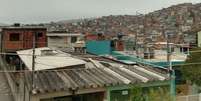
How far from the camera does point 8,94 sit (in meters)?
22.3

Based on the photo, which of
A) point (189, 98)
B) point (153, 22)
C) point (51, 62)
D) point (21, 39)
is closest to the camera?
point (189, 98)

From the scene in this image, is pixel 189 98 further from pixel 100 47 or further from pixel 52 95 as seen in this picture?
pixel 100 47

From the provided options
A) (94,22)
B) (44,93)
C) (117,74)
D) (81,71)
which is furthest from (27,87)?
(94,22)

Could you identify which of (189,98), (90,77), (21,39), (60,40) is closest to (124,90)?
(90,77)

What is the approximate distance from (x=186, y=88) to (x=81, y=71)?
8.46 metres

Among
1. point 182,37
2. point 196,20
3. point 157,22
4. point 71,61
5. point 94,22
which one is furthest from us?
point 94,22

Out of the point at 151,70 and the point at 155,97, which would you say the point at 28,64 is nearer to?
the point at 151,70

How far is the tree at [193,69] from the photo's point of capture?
22.0 metres

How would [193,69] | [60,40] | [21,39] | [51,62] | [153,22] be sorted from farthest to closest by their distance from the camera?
[153,22] → [60,40] → [21,39] → [193,69] → [51,62]

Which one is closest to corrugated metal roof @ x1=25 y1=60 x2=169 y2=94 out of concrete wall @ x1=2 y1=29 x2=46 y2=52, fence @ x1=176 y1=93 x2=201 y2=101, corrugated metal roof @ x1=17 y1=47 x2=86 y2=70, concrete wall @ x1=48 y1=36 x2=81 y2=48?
corrugated metal roof @ x1=17 y1=47 x2=86 y2=70

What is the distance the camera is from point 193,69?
22469mm

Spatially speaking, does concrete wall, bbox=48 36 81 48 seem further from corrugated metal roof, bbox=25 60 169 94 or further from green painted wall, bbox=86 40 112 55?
corrugated metal roof, bbox=25 60 169 94

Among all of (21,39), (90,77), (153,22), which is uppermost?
(153,22)

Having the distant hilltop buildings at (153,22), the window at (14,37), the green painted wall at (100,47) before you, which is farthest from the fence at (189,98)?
the distant hilltop buildings at (153,22)
